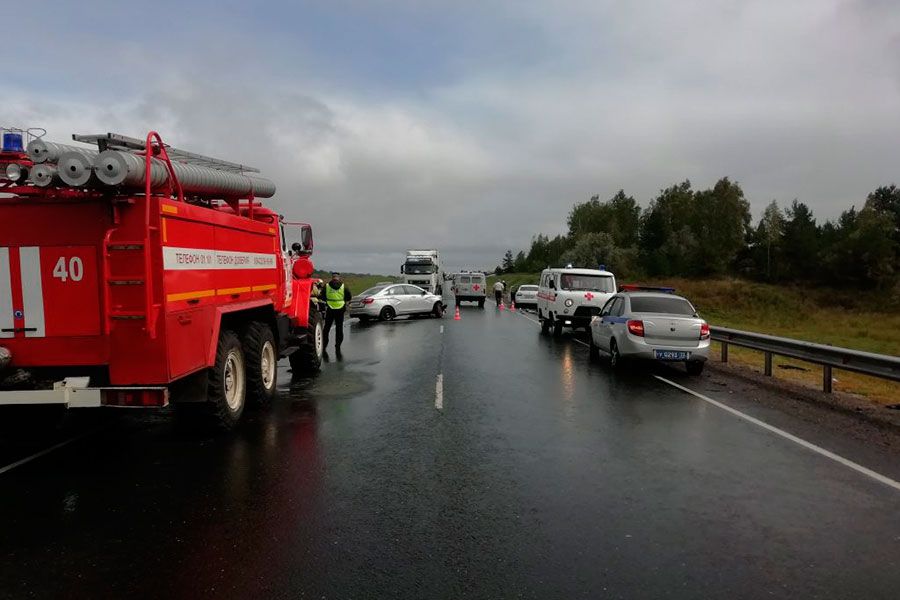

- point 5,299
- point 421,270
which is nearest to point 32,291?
point 5,299

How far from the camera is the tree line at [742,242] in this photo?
7131 cm

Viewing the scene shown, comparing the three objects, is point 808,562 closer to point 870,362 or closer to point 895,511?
point 895,511

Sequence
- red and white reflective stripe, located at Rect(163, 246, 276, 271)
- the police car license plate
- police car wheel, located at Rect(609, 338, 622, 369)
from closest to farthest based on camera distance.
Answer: red and white reflective stripe, located at Rect(163, 246, 276, 271) < the police car license plate < police car wheel, located at Rect(609, 338, 622, 369)

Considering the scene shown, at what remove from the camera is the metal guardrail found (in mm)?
9156

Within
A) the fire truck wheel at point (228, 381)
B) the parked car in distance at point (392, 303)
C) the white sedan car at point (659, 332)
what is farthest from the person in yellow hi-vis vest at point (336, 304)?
the parked car in distance at point (392, 303)

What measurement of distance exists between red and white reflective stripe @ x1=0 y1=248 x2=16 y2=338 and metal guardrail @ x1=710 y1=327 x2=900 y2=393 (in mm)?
11012

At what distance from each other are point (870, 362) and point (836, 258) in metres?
75.2

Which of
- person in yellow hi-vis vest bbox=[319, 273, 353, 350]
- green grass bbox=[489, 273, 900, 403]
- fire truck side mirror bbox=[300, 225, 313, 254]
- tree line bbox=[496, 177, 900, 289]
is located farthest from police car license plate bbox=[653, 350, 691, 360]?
tree line bbox=[496, 177, 900, 289]

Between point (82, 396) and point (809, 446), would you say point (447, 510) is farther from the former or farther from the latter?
point (809, 446)

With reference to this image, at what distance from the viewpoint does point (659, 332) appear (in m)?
11.6

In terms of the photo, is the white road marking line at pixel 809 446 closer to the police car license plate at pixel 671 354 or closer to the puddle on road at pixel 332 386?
the police car license plate at pixel 671 354

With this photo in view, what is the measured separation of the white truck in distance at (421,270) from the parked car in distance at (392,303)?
800cm

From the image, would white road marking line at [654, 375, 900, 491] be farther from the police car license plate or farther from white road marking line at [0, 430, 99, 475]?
white road marking line at [0, 430, 99, 475]

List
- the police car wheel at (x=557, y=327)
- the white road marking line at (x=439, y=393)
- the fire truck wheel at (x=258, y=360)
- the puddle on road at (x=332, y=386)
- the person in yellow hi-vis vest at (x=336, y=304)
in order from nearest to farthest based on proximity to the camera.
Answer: the fire truck wheel at (x=258, y=360), the white road marking line at (x=439, y=393), the puddle on road at (x=332, y=386), the person in yellow hi-vis vest at (x=336, y=304), the police car wheel at (x=557, y=327)
